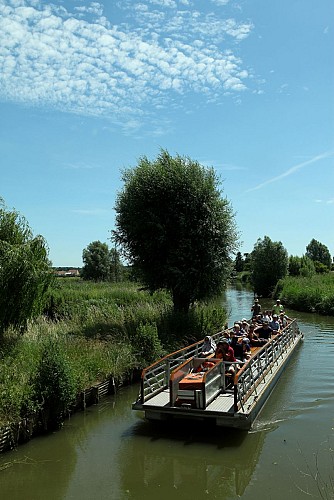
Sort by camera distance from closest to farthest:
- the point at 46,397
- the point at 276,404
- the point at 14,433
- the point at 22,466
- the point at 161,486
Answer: the point at 161,486, the point at 22,466, the point at 14,433, the point at 46,397, the point at 276,404

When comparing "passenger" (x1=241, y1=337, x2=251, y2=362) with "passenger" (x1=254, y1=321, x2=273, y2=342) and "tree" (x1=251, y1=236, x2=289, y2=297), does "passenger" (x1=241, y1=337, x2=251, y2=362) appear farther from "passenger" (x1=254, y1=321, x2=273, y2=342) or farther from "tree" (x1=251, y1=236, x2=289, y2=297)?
"tree" (x1=251, y1=236, x2=289, y2=297)

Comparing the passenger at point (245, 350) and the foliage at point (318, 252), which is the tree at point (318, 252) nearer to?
the foliage at point (318, 252)

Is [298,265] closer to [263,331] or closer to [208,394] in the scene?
[263,331]

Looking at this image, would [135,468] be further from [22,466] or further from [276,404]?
[276,404]

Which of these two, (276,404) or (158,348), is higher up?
(158,348)

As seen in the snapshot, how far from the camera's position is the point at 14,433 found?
11.0m

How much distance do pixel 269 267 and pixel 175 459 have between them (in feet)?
182

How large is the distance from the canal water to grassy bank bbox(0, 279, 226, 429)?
996 mm

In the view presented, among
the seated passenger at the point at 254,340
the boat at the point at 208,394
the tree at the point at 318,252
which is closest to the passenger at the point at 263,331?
the seated passenger at the point at 254,340

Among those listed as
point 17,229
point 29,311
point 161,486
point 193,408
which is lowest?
point 161,486

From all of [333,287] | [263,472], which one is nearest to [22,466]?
[263,472]

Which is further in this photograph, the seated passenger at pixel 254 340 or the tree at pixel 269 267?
the tree at pixel 269 267

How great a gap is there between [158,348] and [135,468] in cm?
765

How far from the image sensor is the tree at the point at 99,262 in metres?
78.0
